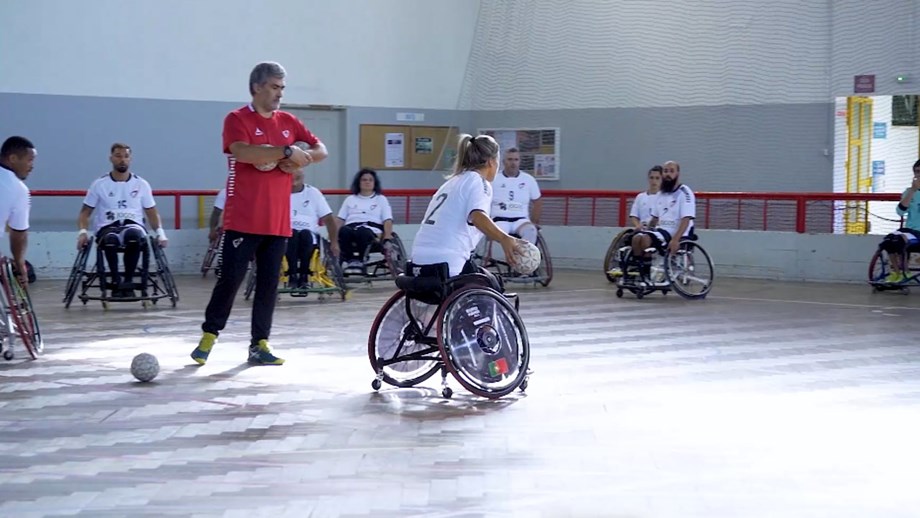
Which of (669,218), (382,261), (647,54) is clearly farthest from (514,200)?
(647,54)

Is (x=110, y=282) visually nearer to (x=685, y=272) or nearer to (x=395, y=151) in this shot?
(x=685, y=272)

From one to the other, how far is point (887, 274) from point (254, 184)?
335 inches

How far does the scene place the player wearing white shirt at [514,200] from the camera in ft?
45.9

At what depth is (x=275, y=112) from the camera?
7957 millimetres

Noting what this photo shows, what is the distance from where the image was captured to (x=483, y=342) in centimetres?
690

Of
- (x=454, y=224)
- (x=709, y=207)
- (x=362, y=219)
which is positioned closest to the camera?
(x=454, y=224)

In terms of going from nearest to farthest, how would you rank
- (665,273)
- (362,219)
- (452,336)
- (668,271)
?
(452,336) < (668,271) < (665,273) < (362,219)

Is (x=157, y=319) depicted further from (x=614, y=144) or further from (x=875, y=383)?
(x=614, y=144)

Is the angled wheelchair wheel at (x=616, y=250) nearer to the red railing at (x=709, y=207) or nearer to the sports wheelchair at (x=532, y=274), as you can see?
the sports wheelchair at (x=532, y=274)

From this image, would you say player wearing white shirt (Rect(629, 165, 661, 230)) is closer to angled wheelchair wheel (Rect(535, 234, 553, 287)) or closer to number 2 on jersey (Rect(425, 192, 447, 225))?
angled wheelchair wheel (Rect(535, 234, 553, 287))

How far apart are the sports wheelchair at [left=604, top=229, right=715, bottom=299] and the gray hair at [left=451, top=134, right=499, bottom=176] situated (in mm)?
5891

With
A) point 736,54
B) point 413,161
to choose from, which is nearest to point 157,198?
point 413,161

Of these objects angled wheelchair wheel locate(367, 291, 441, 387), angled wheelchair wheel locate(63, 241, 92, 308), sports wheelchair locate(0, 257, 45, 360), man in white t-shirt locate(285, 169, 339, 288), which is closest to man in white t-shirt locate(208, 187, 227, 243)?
man in white t-shirt locate(285, 169, 339, 288)

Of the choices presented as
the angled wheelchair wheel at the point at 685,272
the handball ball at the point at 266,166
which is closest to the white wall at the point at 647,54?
the angled wheelchair wheel at the point at 685,272
